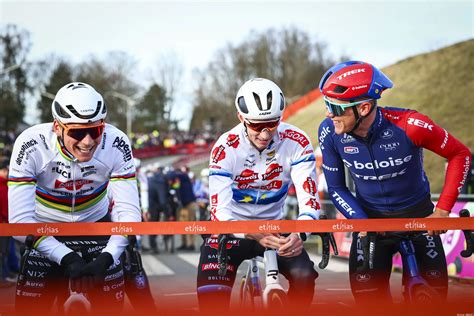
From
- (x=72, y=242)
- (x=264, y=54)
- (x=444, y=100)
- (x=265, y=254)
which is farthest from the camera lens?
(x=264, y=54)

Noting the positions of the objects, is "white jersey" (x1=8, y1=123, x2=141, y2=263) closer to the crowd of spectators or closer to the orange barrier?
the orange barrier

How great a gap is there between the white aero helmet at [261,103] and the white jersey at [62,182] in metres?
0.95

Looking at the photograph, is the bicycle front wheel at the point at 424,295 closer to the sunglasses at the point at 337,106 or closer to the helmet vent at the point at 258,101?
the sunglasses at the point at 337,106

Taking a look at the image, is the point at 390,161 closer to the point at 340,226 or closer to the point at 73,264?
the point at 340,226

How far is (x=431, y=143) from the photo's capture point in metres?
6.05

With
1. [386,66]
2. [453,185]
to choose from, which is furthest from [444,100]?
[453,185]

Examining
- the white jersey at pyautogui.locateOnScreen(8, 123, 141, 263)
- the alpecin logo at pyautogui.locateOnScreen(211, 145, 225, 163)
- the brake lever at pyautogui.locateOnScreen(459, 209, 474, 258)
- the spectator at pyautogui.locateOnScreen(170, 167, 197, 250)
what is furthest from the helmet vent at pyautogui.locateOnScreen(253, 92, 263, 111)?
the spectator at pyautogui.locateOnScreen(170, 167, 197, 250)

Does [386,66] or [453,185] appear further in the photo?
[386,66]

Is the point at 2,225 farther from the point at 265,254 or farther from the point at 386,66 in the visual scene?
the point at 386,66

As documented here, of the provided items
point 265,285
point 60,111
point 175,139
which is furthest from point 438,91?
point 60,111

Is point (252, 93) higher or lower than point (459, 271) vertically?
higher

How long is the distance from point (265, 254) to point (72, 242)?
1482mm

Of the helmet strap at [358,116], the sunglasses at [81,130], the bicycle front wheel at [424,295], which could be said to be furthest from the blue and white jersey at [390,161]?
the sunglasses at [81,130]

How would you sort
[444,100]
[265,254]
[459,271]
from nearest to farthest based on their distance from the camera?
1. [265,254]
2. [459,271]
3. [444,100]
